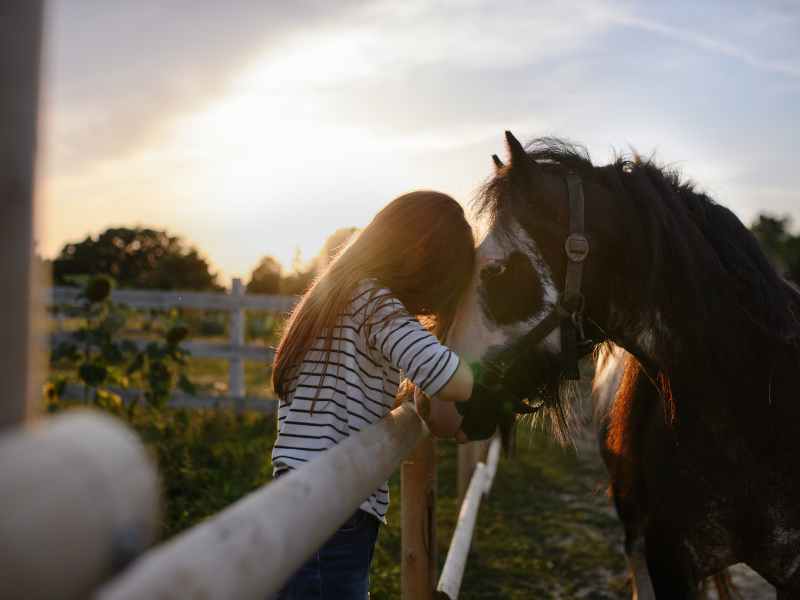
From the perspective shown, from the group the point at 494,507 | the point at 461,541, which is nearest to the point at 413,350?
the point at 461,541

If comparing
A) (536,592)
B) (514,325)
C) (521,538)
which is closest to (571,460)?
(521,538)

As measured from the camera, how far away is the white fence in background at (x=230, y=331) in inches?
348

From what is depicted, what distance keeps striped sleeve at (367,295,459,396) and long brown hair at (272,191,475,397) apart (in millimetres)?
165

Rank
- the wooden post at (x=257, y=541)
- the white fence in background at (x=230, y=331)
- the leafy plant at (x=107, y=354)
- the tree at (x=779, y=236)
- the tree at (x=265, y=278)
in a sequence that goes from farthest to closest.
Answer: the tree at (x=779, y=236) < the tree at (x=265, y=278) < the white fence in background at (x=230, y=331) < the leafy plant at (x=107, y=354) < the wooden post at (x=257, y=541)

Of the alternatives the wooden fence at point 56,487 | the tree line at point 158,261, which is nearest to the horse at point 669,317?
the wooden fence at point 56,487

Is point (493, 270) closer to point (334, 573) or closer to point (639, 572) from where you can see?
point (334, 573)

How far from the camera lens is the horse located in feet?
7.61

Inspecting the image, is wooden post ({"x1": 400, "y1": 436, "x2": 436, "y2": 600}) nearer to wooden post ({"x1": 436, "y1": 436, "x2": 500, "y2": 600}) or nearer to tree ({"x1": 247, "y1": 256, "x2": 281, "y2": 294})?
wooden post ({"x1": 436, "y1": 436, "x2": 500, "y2": 600})

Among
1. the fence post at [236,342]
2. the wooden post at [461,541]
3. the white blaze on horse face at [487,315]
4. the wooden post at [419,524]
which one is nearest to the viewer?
the white blaze on horse face at [487,315]

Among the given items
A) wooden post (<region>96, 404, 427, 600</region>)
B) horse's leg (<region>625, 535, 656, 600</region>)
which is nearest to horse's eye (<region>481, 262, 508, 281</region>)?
wooden post (<region>96, 404, 427, 600</region>)

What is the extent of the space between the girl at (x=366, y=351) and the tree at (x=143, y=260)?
92.9 feet

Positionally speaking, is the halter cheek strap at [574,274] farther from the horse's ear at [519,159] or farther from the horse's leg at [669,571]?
the horse's leg at [669,571]

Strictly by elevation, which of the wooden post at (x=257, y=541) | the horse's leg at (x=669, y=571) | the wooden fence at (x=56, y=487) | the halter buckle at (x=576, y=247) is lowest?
the horse's leg at (x=669, y=571)

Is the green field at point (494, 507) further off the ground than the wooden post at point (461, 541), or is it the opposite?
the wooden post at point (461, 541)
